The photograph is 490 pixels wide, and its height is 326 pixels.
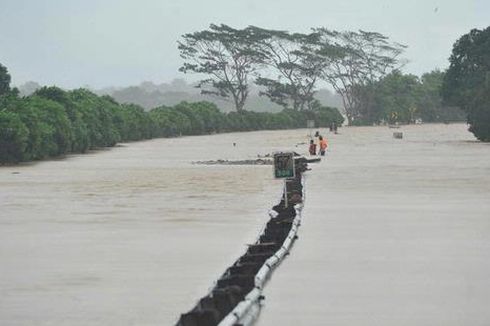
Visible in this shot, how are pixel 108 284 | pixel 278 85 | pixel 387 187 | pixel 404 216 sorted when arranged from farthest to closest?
pixel 278 85 < pixel 387 187 < pixel 404 216 < pixel 108 284

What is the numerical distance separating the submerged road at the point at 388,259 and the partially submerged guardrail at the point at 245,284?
19cm

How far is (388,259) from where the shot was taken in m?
12.8

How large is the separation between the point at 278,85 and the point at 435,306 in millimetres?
118551

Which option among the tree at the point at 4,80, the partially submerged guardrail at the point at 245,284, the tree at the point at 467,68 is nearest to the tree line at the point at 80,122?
the tree at the point at 4,80

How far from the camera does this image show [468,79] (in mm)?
69062

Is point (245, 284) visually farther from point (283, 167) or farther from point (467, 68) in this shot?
point (467, 68)

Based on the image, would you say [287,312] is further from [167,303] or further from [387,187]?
[387,187]

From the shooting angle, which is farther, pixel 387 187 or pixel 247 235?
pixel 387 187

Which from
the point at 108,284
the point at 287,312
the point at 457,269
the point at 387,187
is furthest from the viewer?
the point at 387,187

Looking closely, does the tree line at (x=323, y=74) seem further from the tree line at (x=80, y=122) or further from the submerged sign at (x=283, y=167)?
the submerged sign at (x=283, y=167)

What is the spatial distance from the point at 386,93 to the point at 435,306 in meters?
127

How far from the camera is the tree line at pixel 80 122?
4166 centimetres

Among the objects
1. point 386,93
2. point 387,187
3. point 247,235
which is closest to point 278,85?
point 386,93

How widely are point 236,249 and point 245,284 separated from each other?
12.7ft
